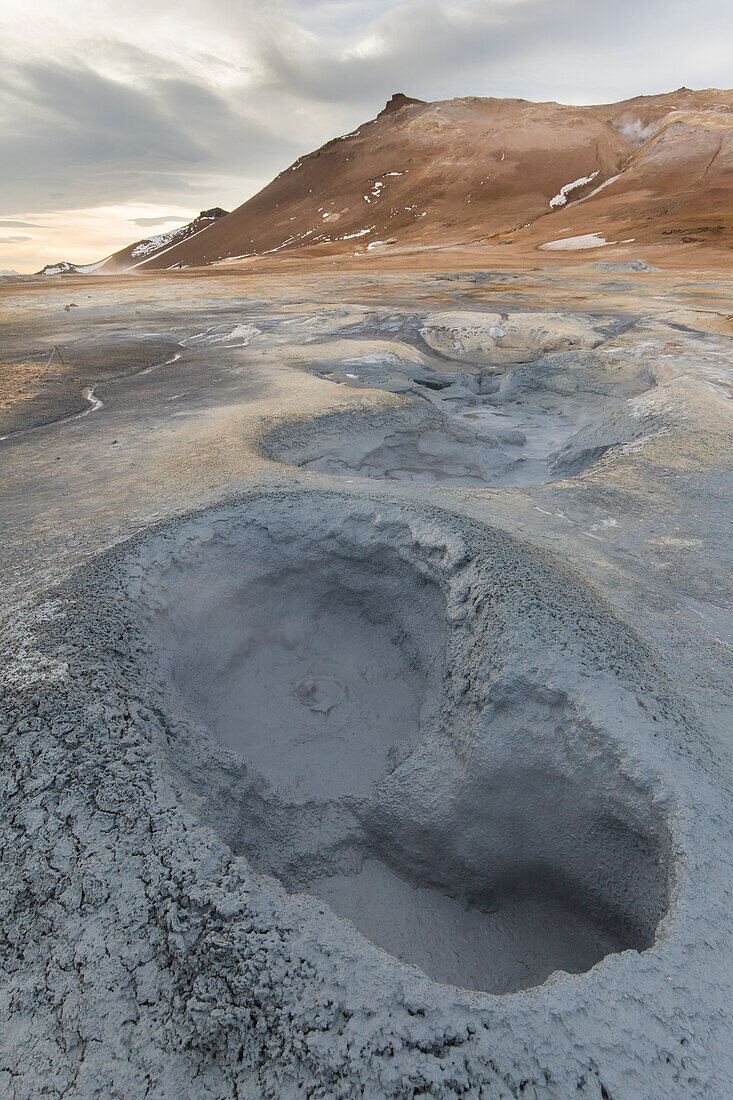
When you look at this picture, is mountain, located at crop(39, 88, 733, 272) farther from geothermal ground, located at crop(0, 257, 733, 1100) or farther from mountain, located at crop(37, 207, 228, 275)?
geothermal ground, located at crop(0, 257, 733, 1100)

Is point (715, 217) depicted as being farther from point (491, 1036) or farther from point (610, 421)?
point (491, 1036)

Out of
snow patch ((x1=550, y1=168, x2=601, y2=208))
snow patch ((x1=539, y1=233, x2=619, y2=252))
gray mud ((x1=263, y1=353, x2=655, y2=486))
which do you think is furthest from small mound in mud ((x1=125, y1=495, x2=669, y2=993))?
snow patch ((x1=550, y1=168, x2=601, y2=208))

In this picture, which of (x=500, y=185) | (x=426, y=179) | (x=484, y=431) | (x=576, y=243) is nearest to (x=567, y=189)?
(x=500, y=185)

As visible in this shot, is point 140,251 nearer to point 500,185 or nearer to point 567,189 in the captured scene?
point 500,185

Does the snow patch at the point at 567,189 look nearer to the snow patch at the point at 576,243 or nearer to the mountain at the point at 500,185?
the mountain at the point at 500,185

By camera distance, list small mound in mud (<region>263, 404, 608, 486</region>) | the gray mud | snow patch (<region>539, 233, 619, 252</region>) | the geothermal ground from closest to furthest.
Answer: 1. the geothermal ground
2. small mound in mud (<region>263, 404, 608, 486</region>)
3. the gray mud
4. snow patch (<region>539, 233, 619, 252</region>)

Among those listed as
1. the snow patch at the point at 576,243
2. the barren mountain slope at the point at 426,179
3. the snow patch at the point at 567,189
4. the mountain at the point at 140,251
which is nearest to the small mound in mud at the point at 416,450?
the snow patch at the point at 576,243
